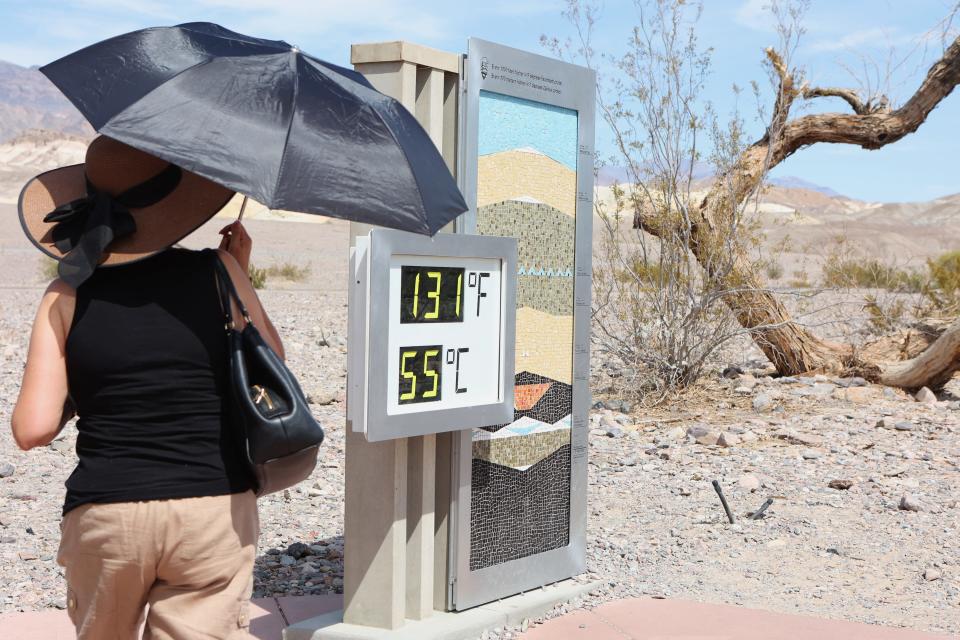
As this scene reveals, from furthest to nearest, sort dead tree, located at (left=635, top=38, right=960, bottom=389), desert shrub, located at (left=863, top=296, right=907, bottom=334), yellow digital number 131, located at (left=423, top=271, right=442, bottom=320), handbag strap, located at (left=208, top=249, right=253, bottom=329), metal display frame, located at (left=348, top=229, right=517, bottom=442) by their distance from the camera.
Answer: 1. desert shrub, located at (left=863, top=296, right=907, bottom=334)
2. dead tree, located at (left=635, top=38, right=960, bottom=389)
3. yellow digital number 131, located at (left=423, top=271, right=442, bottom=320)
4. metal display frame, located at (left=348, top=229, right=517, bottom=442)
5. handbag strap, located at (left=208, top=249, right=253, bottom=329)

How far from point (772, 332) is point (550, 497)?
6.62 metres

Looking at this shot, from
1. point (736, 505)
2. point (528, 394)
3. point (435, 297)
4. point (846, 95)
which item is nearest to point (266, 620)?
point (528, 394)

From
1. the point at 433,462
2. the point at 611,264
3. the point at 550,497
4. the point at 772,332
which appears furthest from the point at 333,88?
the point at 772,332

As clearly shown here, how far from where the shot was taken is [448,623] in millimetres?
4219

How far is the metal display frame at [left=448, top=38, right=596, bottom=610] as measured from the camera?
14.1 feet

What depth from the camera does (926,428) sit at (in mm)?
8773

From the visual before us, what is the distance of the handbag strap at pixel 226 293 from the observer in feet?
8.25

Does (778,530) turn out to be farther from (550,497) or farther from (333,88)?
(333,88)

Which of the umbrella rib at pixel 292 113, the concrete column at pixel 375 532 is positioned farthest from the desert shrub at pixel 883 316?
the umbrella rib at pixel 292 113

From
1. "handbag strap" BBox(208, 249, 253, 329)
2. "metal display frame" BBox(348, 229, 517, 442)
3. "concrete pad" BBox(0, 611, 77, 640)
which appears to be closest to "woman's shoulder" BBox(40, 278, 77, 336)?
"handbag strap" BBox(208, 249, 253, 329)

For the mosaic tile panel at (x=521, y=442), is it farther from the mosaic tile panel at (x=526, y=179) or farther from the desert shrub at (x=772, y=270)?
the desert shrub at (x=772, y=270)

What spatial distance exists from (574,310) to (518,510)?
92cm

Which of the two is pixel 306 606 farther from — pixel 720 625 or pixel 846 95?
pixel 846 95

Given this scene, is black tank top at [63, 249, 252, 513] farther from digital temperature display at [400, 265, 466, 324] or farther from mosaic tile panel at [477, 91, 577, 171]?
mosaic tile panel at [477, 91, 577, 171]
